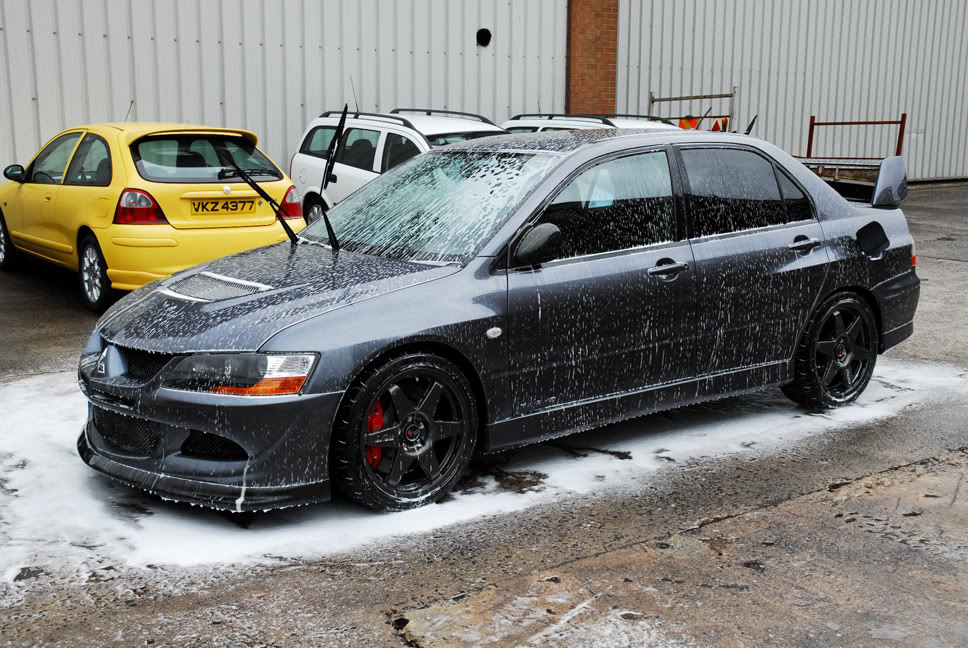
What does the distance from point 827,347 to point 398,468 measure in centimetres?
277

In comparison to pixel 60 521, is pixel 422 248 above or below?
above

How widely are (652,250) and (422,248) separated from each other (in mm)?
1133

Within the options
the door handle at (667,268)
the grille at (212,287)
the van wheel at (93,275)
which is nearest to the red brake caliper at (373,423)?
the grille at (212,287)

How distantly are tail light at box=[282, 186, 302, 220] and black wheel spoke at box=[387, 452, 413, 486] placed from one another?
5.10 metres

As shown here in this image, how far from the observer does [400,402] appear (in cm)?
438

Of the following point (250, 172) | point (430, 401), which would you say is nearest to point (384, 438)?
point (430, 401)

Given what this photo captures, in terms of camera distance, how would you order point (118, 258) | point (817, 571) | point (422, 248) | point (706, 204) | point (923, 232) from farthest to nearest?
point (923, 232) < point (118, 258) < point (706, 204) < point (422, 248) < point (817, 571)

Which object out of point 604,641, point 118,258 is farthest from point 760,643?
point 118,258

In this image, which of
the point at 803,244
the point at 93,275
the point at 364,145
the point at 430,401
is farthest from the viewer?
the point at 364,145

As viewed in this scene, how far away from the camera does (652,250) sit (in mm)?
5211

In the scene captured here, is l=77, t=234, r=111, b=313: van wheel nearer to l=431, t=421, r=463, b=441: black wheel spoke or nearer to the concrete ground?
l=431, t=421, r=463, b=441: black wheel spoke

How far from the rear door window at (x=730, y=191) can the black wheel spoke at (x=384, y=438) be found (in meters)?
1.93

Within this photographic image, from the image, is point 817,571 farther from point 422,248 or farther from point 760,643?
point 422,248

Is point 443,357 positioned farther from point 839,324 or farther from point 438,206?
point 839,324
